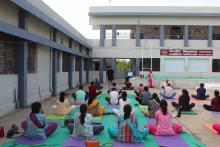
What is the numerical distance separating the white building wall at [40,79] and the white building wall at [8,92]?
183 cm

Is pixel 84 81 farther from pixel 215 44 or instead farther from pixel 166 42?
pixel 215 44

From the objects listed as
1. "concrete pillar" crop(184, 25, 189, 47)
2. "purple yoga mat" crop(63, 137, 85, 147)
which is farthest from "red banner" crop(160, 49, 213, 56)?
"purple yoga mat" crop(63, 137, 85, 147)

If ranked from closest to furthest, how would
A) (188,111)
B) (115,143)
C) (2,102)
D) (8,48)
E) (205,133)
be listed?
(115,143), (205,133), (2,102), (8,48), (188,111)

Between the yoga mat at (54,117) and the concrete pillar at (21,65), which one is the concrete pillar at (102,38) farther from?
the yoga mat at (54,117)

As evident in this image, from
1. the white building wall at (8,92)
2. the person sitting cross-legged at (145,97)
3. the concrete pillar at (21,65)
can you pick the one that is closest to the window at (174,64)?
the person sitting cross-legged at (145,97)

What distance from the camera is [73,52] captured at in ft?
88.6

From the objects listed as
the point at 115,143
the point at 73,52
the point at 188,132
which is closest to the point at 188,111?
the point at 188,132

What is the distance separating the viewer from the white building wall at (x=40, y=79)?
56.6 feet

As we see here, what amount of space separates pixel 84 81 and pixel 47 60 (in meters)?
15.7

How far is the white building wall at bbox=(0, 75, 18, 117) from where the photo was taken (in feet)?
43.7

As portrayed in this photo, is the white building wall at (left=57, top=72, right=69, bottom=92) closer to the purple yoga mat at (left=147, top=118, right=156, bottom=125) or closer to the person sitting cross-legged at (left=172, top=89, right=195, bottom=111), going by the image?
the person sitting cross-legged at (left=172, top=89, right=195, bottom=111)

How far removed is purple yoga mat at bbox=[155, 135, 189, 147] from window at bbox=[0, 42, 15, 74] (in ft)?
23.6

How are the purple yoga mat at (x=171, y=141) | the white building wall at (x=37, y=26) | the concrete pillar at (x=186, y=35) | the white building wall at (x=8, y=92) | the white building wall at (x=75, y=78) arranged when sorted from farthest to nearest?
the concrete pillar at (x=186, y=35) → the white building wall at (x=75, y=78) → the white building wall at (x=37, y=26) → the white building wall at (x=8, y=92) → the purple yoga mat at (x=171, y=141)

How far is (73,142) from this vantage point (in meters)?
9.04
